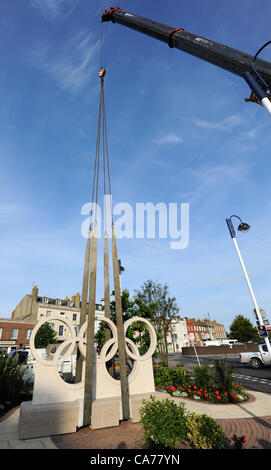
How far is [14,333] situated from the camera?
128 ft

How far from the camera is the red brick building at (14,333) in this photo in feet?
124

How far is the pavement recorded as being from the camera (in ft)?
19.9

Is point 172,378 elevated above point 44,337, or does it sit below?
below

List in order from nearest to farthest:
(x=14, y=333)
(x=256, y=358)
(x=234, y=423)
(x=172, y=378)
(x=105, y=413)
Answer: (x=105, y=413) → (x=234, y=423) → (x=172, y=378) → (x=256, y=358) → (x=14, y=333)

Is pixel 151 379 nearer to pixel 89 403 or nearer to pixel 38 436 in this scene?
pixel 89 403

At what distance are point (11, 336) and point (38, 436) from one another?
3804 centimetres

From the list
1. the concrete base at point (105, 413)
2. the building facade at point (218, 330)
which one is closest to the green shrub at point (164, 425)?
the concrete base at point (105, 413)

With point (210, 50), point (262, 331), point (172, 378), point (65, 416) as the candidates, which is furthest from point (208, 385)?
point (210, 50)

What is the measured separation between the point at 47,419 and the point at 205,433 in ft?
14.8

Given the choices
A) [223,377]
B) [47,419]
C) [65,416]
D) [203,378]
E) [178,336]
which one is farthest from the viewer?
[178,336]

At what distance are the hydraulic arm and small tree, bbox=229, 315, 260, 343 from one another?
5837 cm

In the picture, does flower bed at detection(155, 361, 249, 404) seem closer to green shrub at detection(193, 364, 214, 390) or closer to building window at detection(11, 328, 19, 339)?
green shrub at detection(193, 364, 214, 390)

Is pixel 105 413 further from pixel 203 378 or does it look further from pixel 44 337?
pixel 44 337
